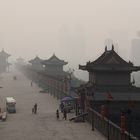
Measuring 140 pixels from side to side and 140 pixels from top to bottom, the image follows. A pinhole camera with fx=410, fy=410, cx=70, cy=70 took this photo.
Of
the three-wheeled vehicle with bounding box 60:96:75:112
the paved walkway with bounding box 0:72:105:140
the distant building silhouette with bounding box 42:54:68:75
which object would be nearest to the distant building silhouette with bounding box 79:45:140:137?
the paved walkway with bounding box 0:72:105:140

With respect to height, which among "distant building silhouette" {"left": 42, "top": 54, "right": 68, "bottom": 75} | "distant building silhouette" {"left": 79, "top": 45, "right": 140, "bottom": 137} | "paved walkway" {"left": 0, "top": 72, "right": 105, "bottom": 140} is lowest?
"paved walkway" {"left": 0, "top": 72, "right": 105, "bottom": 140}

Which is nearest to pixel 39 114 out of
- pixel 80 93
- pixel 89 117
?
pixel 80 93

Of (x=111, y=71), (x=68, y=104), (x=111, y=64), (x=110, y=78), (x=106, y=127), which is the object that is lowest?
(x=106, y=127)

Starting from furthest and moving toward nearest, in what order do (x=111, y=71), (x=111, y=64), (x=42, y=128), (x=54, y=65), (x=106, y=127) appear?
(x=54, y=65) → (x=111, y=64) → (x=111, y=71) → (x=42, y=128) → (x=106, y=127)

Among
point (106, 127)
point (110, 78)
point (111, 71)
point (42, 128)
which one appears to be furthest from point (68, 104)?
point (106, 127)

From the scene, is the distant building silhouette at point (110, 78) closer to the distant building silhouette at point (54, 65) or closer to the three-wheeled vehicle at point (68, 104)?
the three-wheeled vehicle at point (68, 104)

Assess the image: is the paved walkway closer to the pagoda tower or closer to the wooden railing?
the wooden railing

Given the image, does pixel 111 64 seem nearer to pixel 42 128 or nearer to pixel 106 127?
pixel 42 128

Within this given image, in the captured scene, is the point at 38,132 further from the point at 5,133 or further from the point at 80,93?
the point at 80,93

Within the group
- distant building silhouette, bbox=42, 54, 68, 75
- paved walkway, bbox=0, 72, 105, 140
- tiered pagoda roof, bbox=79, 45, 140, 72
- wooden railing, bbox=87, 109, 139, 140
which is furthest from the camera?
distant building silhouette, bbox=42, 54, 68, 75

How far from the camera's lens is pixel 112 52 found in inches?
1977

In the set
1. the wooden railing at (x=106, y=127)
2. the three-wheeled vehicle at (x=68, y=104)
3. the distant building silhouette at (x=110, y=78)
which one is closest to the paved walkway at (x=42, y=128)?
the wooden railing at (x=106, y=127)

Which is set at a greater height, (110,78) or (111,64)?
(111,64)

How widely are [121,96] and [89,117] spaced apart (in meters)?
4.51
